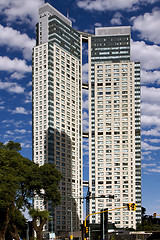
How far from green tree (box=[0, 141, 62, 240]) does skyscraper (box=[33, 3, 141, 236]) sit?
76.3 meters

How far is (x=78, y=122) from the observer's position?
184125mm

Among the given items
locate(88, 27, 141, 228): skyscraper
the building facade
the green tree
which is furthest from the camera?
locate(88, 27, 141, 228): skyscraper

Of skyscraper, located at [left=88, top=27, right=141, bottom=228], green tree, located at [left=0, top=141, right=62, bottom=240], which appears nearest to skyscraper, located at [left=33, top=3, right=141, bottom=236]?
skyscraper, located at [left=88, top=27, right=141, bottom=228]

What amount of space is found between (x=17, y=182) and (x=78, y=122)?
115165 mm

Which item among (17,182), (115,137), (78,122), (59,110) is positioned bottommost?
(17,182)

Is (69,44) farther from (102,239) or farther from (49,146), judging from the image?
(102,239)

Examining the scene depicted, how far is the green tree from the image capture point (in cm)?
6656

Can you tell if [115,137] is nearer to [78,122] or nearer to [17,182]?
[78,122]

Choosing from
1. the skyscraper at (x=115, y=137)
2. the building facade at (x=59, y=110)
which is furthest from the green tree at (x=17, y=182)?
the skyscraper at (x=115, y=137)

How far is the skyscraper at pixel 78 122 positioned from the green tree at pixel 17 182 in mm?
76280

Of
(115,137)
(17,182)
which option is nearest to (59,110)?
(115,137)

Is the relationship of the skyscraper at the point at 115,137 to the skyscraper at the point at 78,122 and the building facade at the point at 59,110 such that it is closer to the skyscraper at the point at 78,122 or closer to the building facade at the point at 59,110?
the skyscraper at the point at 78,122

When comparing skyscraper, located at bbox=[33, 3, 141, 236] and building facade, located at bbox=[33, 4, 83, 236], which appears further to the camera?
skyscraper, located at bbox=[33, 3, 141, 236]

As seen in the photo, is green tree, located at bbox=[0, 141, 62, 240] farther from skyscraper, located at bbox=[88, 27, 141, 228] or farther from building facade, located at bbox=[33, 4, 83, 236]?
skyscraper, located at bbox=[88, 27, 141, 228]
